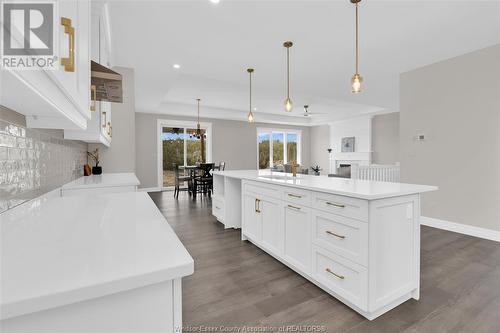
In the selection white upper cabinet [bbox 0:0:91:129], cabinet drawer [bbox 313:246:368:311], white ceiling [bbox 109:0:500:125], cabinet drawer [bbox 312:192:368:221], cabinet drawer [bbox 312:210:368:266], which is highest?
white ceiling [bbox 109:0:500:125]

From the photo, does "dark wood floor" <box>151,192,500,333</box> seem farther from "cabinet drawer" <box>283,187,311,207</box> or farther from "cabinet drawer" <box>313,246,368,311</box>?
"cabinet drawer" <box>283,187,311,207</box>

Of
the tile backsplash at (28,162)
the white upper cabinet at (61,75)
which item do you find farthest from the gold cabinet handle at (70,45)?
the tile backsplash at (28,162)

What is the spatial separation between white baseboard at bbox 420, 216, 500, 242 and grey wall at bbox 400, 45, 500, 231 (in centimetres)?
7

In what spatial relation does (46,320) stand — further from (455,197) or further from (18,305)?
(455,197)

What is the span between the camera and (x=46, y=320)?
0.44 meters

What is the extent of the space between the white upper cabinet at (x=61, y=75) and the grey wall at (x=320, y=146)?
10.1m

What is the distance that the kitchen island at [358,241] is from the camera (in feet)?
5.13

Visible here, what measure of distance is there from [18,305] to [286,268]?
7.21ft

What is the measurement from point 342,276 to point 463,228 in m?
2.96

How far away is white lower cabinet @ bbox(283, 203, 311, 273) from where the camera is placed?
6.57 feet

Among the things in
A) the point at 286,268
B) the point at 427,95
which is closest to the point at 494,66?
the point at 427,95

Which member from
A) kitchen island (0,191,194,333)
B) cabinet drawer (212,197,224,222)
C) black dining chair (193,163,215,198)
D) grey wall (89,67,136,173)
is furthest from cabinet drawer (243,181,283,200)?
black dining chair (193,163,215,198)

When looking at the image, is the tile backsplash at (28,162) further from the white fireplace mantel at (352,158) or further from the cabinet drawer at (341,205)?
the white fireplace mantel at (352,158)

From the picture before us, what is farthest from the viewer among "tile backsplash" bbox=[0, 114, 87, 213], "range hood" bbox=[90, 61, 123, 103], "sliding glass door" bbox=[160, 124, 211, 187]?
"sliding glass door" bbox=[160, 124, 211, 187]
